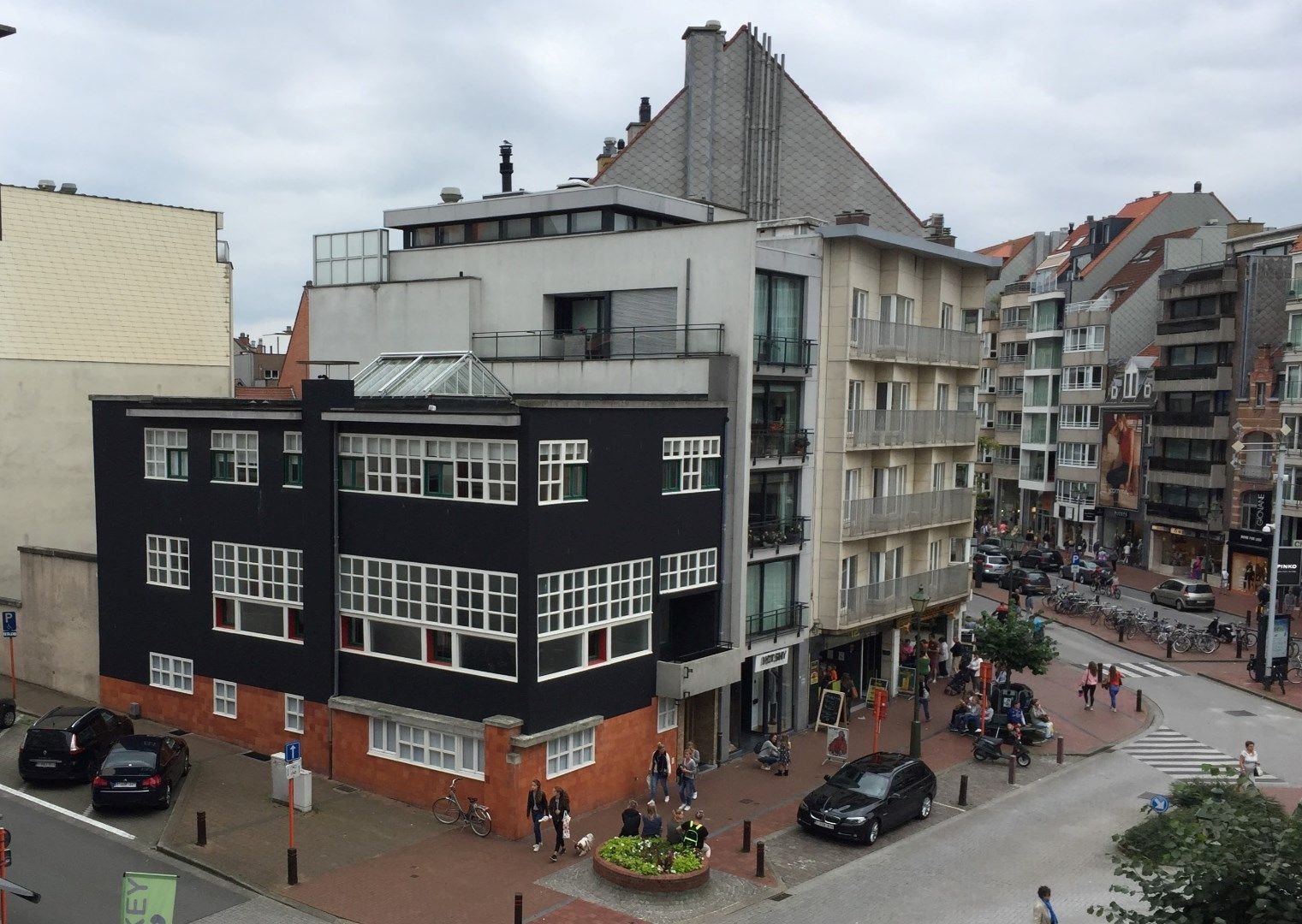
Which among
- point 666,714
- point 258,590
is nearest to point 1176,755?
point 666,714

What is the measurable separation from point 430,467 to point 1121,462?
193 ft

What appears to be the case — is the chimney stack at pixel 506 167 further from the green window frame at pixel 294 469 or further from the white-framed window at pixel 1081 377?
the white-framed window at pixel 1081 377

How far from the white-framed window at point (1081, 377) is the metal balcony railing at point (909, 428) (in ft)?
128

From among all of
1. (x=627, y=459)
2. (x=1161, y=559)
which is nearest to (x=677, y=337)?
(x=627, y=459)

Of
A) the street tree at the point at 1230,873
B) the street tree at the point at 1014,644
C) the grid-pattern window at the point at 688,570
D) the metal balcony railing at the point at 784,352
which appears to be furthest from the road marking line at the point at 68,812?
the street tree at the point at 1014,644

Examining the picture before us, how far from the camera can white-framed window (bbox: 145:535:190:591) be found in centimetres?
3009

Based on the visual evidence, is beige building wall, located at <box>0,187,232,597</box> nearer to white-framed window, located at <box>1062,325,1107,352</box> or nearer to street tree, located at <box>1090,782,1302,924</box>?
street tree, located at <box>1090,782,1302,924</box>

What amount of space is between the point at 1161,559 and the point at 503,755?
57377mm

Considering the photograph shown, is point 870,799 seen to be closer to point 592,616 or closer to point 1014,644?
point 592,616

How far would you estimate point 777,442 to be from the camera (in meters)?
32.2

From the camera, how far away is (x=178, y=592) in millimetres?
30203

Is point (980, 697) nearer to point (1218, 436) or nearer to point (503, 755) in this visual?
point (503, 755)

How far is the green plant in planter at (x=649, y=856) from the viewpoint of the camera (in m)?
21.6

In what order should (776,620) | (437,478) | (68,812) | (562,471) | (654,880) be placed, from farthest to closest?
(776,620), (437,478), (562,471), (68,812), (654,880)
